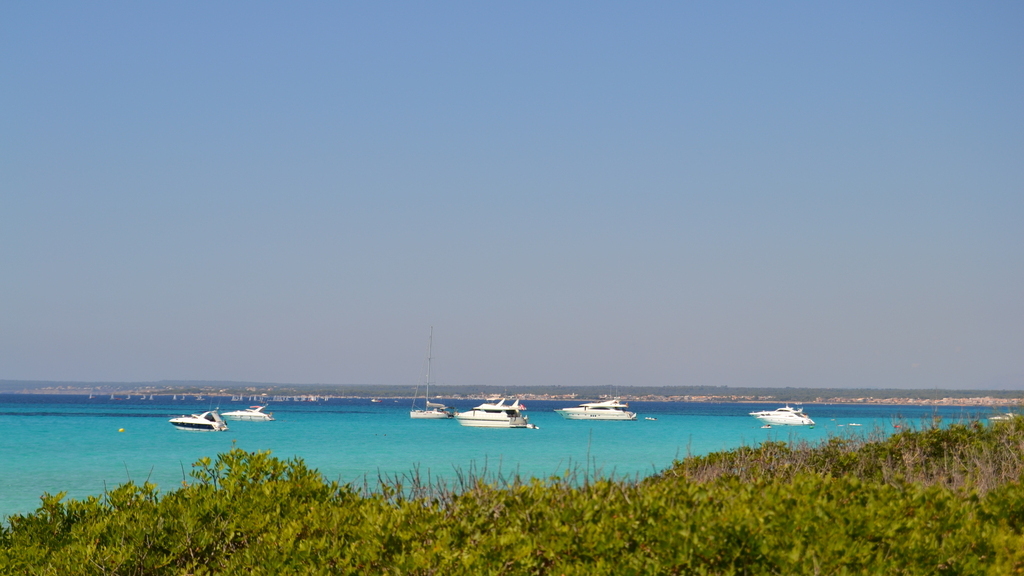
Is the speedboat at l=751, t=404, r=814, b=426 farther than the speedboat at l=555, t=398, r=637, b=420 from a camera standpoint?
No

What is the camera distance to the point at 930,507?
18.4ft

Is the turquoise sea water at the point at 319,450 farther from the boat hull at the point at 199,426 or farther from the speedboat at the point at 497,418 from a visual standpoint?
the boat hull at the point at 199,426

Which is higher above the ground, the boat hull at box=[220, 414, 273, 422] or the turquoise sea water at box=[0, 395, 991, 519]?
the turquoise sea water at box=[0, 395, 991, 519]

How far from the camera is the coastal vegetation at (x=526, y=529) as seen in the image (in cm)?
496

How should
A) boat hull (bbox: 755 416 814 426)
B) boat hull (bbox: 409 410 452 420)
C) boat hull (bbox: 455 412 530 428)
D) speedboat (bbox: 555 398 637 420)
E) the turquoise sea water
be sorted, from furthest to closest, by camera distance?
boat hull (bbox: 409 410 452 420), speedboat (bbox: 555 398 637 420), boat hull (bbox: 755 416 814 426), boat hull (bbox: 455 412 530 428), the turquoise sea water

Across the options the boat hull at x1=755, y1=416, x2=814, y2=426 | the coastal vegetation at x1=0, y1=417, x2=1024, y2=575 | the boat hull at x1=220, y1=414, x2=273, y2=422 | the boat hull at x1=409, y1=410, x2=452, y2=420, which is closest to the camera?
the coastal vegetation at x1=0, y1=417, x2=1024, y2=575

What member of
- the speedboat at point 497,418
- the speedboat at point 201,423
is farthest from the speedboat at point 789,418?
the speedboat at point 201,423

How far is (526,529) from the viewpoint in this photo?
5785 millimetres

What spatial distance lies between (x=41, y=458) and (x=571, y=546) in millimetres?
51586

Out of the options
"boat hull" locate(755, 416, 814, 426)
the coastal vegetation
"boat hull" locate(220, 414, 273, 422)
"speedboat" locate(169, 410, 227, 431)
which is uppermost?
the coastal vegetation

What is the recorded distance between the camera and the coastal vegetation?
4957 mm

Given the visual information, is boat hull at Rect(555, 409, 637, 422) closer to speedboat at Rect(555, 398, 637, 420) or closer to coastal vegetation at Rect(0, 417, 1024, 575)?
speedboat at Rect(555, 398, 637, 420)

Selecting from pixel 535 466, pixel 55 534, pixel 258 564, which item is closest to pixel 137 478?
pixel 535 466

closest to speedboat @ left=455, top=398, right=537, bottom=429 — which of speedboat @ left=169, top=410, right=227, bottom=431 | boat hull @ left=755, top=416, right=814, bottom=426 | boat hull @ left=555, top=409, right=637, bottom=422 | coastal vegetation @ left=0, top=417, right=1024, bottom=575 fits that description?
boat hull @ left=555, top=409, right=637, bottom=422
